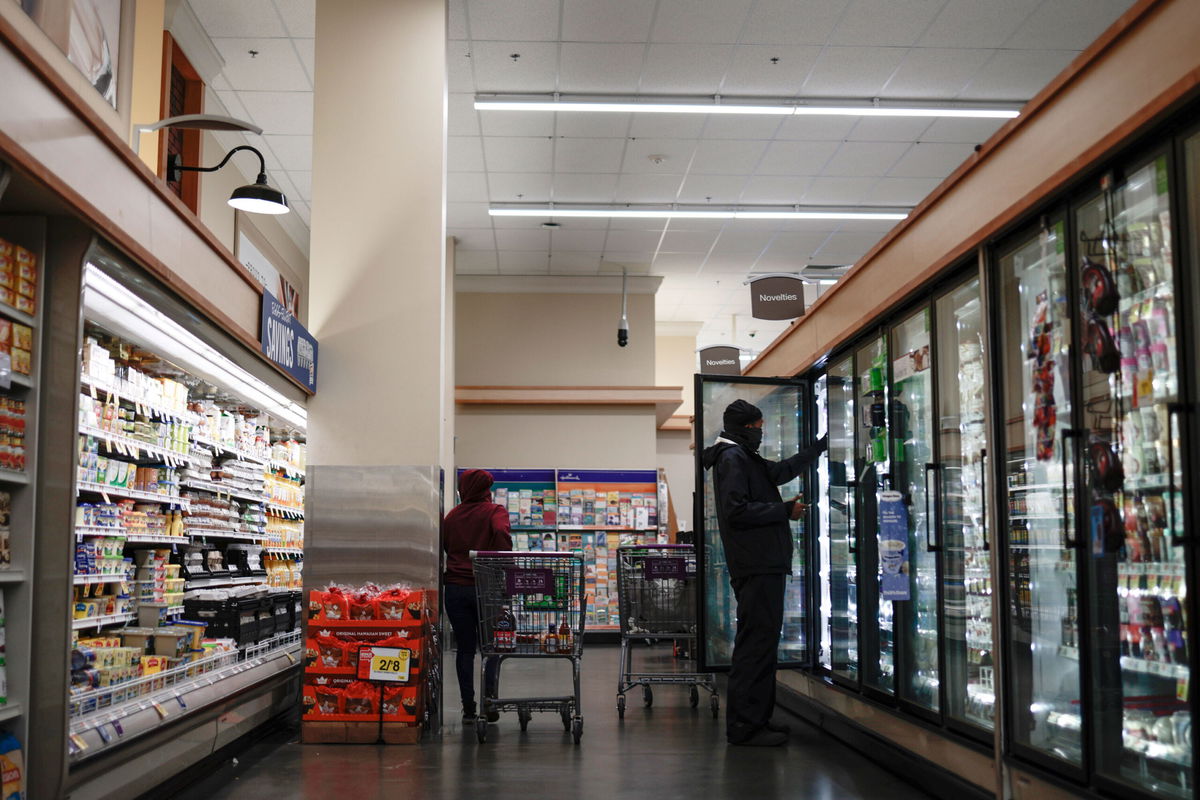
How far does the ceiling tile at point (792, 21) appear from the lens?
7785mm

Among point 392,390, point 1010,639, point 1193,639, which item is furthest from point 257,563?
point 1193,639

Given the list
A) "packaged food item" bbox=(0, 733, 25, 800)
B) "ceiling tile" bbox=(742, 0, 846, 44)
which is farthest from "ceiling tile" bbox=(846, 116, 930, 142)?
"packaged food item" bbox=(0, 733, 25, 800)

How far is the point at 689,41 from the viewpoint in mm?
8352

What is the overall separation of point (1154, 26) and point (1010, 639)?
7.31ft

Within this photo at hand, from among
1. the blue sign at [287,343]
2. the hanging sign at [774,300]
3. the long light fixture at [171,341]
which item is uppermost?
the hanging sign at [774,300]

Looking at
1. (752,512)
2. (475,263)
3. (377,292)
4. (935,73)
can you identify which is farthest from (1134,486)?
(475,263)

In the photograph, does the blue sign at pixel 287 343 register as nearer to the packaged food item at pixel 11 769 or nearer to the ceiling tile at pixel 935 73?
the packaged food item at pixel 11 769

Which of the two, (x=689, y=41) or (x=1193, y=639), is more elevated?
(x=689, y=41)

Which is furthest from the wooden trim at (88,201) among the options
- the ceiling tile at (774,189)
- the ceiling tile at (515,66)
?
the ceiling tile at (774,189)

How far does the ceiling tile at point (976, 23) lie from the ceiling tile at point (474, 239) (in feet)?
20.3

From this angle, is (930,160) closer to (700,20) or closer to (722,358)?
(722,358)

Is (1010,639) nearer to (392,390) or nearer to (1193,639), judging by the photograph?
(1193,639)

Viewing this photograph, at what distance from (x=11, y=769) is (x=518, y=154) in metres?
8.26

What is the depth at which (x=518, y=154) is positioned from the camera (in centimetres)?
1070
